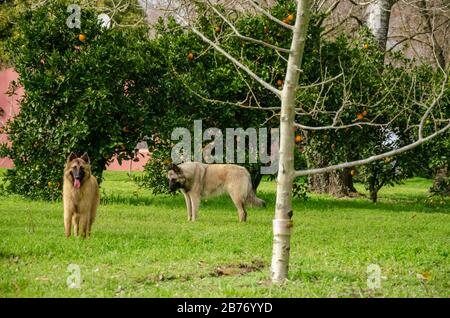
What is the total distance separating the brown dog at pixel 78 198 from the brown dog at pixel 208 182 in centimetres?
365


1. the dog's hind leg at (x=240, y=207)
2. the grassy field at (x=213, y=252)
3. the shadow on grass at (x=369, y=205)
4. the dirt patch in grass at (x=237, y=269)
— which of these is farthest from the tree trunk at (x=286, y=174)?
the shadow on grass at (x=369, y=205)

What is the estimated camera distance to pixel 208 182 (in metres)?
15.5

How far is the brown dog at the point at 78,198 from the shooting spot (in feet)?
37.8

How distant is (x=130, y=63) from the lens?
17.8 metres

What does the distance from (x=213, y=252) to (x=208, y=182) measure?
510 cm

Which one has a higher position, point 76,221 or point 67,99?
point 67,99

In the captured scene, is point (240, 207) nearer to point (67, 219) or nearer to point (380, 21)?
point (67, 219)

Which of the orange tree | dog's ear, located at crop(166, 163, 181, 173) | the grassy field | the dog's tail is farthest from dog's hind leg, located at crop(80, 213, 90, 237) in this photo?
the orange tree

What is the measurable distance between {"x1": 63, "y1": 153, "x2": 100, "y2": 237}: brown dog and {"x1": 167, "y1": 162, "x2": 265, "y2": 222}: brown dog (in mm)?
3649

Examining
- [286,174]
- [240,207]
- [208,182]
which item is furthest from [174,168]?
[286,174]

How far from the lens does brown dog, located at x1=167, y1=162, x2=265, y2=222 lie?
15297 millimetres

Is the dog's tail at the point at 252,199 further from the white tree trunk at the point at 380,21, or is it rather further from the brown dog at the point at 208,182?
the white tree trunk at the point at 380,21
